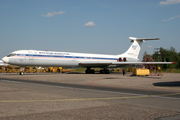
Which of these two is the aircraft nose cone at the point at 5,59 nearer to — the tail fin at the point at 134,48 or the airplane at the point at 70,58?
the airplane at the point at 70,58

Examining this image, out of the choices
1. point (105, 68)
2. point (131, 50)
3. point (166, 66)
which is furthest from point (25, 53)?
point (166, 66)

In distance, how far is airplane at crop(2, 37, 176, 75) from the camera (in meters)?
34.8

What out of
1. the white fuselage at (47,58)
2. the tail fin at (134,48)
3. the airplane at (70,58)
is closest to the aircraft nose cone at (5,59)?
the airplane at (70,58)

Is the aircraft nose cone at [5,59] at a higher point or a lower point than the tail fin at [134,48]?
lower

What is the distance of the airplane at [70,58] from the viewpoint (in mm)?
34759

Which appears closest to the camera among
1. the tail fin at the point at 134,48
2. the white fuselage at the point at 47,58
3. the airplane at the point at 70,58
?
the white fuselage at the point at 47,58

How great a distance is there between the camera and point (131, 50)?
51906 millimetres

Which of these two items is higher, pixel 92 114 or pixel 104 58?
pixel 104 58

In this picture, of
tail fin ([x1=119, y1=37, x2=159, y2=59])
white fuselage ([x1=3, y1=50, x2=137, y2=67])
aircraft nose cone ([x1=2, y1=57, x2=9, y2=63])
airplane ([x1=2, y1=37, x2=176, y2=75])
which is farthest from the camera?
tail fin ([x1=119, y1=37, x2=159, y2=59])

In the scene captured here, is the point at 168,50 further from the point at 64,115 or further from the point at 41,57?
the point at 64,115

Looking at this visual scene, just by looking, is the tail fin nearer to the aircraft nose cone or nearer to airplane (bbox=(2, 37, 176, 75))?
airplane (bbox=(2, 37, 176, 75))

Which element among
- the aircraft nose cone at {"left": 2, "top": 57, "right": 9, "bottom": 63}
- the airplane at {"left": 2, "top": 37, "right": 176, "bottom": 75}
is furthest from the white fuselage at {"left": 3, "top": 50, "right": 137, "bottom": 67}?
the aircraft nose cone at {"left": 2, "top": 57, "right": 9, "bottom": 63}

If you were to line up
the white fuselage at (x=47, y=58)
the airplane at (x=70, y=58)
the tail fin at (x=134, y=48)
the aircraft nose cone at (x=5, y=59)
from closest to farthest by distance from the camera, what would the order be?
the aircraft nose cone at (x=5, y=59) → the white fuselage at (x=47, y=58) → the airplane at (x=70, y=58) → the tail fin at (x=134, y=48)

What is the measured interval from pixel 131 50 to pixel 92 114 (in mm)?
47071
